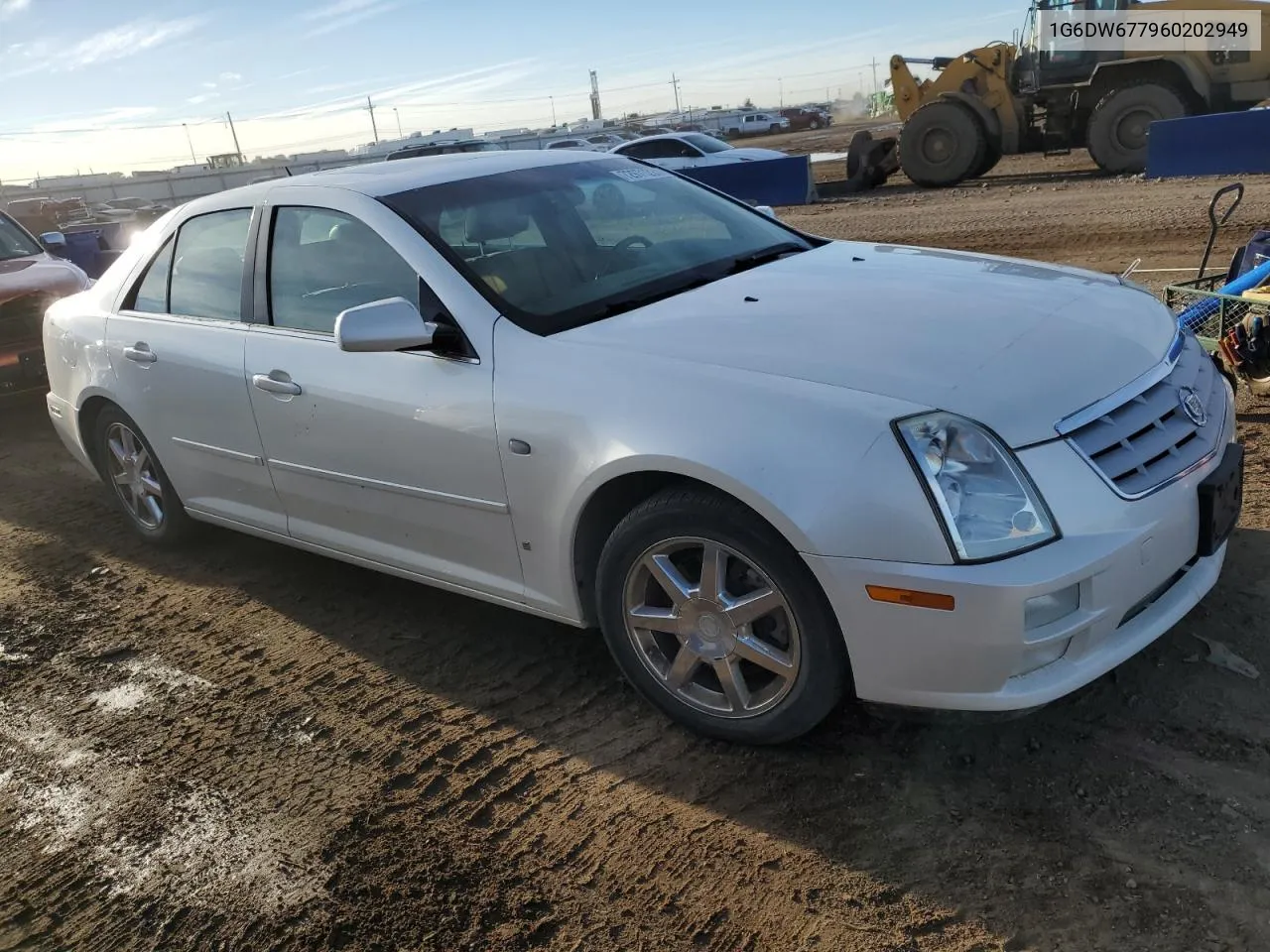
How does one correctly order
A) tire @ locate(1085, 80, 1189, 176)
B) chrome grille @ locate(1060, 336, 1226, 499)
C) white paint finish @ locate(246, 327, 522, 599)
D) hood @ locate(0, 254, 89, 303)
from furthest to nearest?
tire @ locate(1085, 80, 1189, 176), hood @ locate(0, 254, 89, 303), white paint finish @ locate(246, 327, 522, 599), chrome grille @ locate(1060, 336, 1226, 499)

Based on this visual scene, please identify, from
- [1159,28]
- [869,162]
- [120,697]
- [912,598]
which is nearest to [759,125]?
[869,162]

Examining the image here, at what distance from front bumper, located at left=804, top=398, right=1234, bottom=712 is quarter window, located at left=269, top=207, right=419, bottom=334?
73.1 inches

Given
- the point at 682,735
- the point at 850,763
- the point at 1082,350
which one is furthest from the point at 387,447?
the point at 1082,350

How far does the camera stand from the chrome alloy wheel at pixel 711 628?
2832 mm

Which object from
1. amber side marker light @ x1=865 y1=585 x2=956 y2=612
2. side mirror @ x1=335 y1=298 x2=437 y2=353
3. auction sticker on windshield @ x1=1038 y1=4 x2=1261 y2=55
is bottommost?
amber side marker light @ x1=865 y1=585 x2=956 y2=612

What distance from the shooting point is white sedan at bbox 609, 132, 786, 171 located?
711 inches

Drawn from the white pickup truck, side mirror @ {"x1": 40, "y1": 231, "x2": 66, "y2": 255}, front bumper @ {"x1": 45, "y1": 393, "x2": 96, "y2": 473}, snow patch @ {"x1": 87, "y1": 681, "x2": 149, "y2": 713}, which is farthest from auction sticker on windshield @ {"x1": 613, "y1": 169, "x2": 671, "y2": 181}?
the white pickup truck

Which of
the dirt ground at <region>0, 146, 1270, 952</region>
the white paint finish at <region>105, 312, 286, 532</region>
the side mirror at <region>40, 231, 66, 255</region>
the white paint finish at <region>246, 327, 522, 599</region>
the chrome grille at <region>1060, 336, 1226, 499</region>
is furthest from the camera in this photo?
the side mirror at <region>40, 231, 66, 255</region>

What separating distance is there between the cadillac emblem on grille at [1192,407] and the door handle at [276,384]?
282 cm

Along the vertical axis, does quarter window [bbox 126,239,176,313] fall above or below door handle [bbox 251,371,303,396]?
above

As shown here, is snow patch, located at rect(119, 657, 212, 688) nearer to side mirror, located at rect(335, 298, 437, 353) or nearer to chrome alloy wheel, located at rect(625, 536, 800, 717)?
side mirror, located at rect(335, 298, 437, 353)

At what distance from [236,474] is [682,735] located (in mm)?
2229

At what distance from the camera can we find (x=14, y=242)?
9.16 m

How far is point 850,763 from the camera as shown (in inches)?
116
